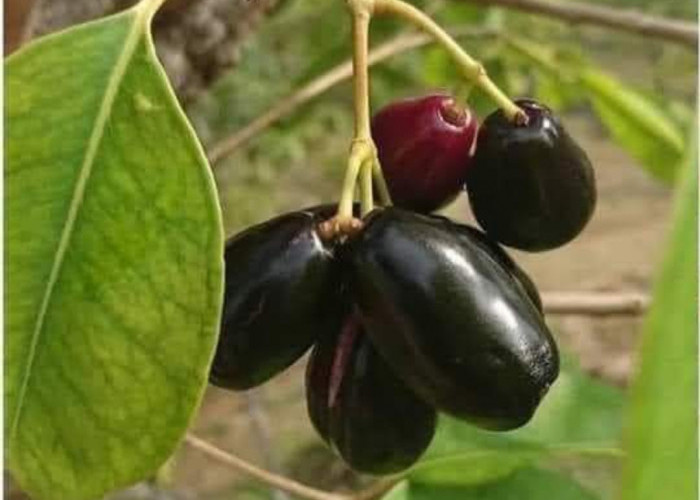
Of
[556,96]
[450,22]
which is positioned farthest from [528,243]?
[450,22]

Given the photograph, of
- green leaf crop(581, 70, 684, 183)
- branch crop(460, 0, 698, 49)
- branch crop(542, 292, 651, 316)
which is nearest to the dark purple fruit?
branch crop(542, 292, 651, 316)

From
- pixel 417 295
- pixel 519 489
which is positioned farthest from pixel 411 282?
pixel 519 489

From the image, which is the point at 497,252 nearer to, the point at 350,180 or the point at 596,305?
the point at 350,180

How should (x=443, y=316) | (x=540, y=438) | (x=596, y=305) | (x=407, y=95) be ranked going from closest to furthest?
(x=443, y=316), (x=540, y=438), (x=596, y=305), (x=407, y=95)

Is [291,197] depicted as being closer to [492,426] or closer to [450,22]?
[450,22]

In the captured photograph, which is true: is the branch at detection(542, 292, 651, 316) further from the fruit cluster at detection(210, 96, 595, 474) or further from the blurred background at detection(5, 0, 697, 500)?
the fruit cluster at detection(210, 96, 595, 474)

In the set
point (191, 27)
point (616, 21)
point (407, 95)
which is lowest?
point (407, 95)

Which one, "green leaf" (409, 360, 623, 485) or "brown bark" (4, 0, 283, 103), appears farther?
"brown bark" (4, 0, 283, 103)
